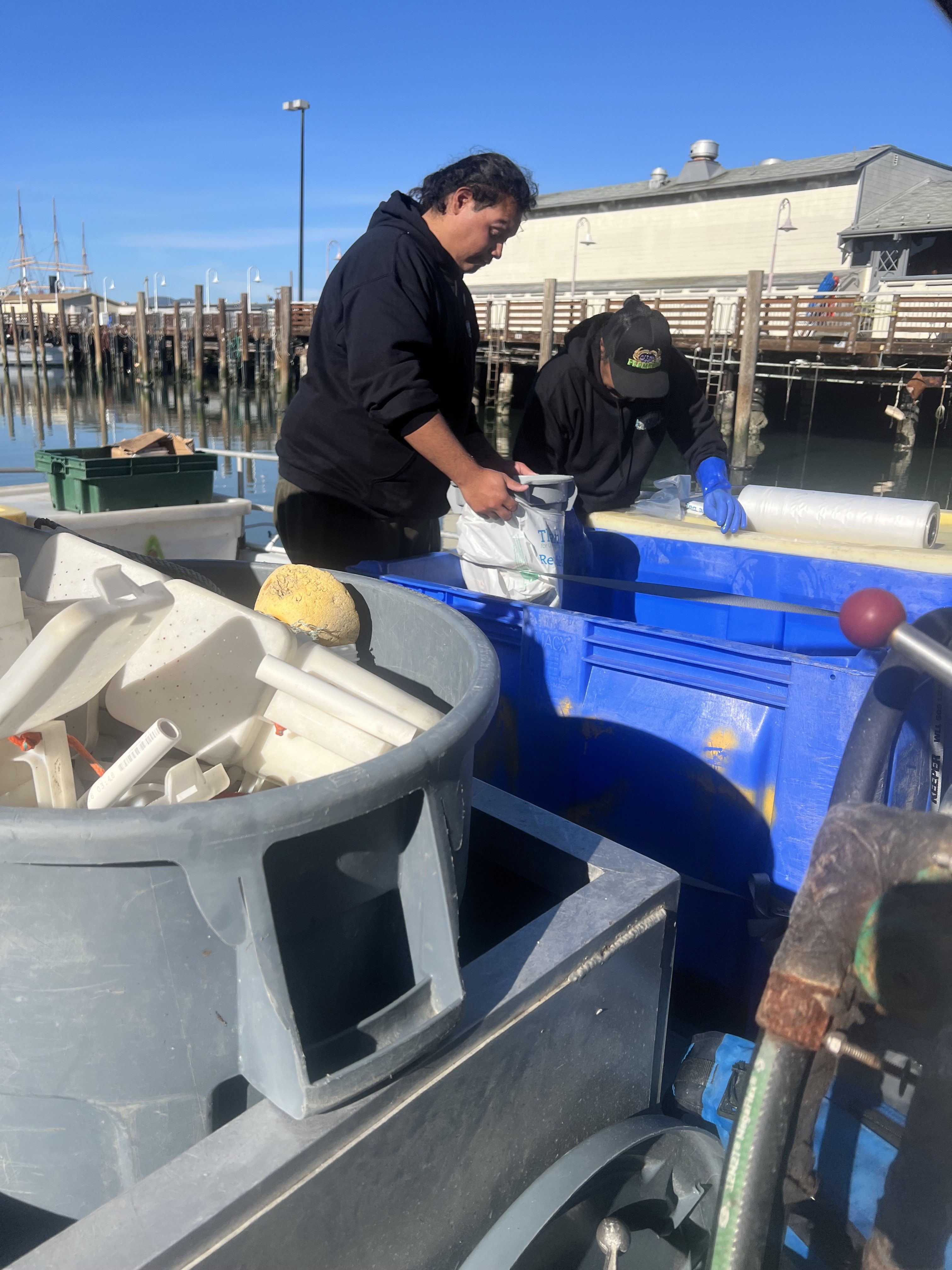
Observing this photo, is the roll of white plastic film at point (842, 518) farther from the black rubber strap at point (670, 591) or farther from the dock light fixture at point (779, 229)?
the dock light fixture at point (779, 229)

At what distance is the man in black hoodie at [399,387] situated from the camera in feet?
8.29

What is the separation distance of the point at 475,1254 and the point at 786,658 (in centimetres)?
128

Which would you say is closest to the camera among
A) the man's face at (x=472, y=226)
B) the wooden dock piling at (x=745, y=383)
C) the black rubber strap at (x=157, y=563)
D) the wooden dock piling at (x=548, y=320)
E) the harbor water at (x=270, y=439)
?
the black rubber strap at (x=157, y=563)

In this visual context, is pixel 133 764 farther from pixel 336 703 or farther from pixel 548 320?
pixel 548 320

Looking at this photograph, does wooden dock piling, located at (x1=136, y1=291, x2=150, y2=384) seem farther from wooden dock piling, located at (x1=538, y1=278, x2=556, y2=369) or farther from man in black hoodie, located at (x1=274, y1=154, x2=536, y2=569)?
man in black hoodie, located at (x1=274, y1=154, x2=536, y2=569)

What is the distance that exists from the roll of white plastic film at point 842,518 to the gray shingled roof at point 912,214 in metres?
29.2

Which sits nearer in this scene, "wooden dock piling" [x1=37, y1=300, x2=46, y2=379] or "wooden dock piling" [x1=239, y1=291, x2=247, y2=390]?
"wooden dock piling" [x1=239, y1=291, x2=247, y2=390]

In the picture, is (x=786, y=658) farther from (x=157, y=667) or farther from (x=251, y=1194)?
(x=251, y=1194)

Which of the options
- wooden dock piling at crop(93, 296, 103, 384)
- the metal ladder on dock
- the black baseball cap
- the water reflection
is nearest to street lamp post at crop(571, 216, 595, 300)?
the metal ladder on dock

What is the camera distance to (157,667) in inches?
49.8

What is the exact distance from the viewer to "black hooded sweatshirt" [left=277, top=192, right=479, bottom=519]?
2518mm

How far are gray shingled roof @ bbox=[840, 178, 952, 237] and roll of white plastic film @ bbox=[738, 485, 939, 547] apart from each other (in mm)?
29173

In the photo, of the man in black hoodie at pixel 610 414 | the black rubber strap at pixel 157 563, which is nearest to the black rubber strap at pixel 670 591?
the man in black hoodie at pixel 610 414

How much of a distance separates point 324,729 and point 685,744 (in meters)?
1.10
